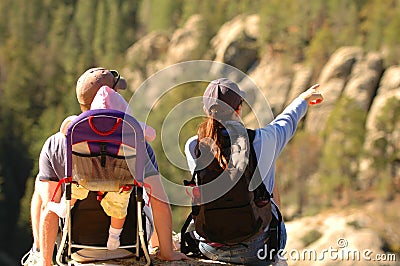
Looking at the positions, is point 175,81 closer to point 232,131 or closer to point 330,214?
point 232,131

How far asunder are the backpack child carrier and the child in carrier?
34 cm

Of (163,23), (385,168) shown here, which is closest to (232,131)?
(385,168)

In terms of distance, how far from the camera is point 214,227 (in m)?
3.66

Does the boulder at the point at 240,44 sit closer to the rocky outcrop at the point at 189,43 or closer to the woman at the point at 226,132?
the rocky outcrop at the point at 189,43

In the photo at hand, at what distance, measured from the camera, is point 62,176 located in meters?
3.58

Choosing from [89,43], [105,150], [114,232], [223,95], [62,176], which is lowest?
[114,232]

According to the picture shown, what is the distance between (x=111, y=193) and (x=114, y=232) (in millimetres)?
212

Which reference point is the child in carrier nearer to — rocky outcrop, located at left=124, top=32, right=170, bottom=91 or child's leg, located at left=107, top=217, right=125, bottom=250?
child's leg, located at left=107, top=217, right=125, bottom=250

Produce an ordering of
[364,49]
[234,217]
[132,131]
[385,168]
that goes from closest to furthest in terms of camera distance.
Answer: [132,131]
[234,217]
[385,168]
[364,49]

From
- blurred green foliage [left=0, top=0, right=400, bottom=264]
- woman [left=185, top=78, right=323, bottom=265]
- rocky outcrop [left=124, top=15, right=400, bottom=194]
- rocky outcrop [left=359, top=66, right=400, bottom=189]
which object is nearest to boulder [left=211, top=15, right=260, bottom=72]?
rocky outcrop [left=124, top=15, right=400, bottom=194]

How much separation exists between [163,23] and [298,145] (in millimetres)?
25649

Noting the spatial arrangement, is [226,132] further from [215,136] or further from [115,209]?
[115,209]

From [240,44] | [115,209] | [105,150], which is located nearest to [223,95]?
[105,150]

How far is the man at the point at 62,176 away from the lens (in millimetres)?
3543
